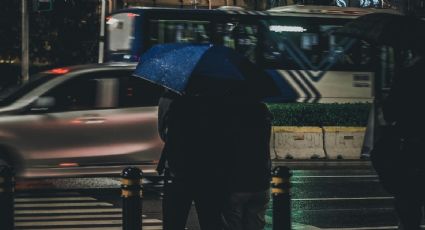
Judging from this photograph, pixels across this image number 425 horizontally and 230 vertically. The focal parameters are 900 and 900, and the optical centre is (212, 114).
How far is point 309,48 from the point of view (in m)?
26.2

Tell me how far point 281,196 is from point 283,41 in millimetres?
18926

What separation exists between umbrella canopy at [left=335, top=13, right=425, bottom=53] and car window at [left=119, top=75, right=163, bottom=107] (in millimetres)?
5416

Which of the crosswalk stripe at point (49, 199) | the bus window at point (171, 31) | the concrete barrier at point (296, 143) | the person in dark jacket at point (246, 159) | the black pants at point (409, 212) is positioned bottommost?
the concrete barrier at point (296, 143)

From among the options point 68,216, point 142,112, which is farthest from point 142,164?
point 68,216

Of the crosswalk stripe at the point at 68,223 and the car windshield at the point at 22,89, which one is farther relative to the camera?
the car windshield at the point at 22,89

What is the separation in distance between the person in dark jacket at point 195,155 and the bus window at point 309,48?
765 inches

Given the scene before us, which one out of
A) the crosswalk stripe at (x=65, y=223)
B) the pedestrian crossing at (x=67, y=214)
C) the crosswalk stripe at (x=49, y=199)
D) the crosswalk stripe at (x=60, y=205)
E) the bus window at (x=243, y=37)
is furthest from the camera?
the bus window at (x=243, y=37)

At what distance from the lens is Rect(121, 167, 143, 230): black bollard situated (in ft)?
23.3

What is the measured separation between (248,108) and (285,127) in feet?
44.8

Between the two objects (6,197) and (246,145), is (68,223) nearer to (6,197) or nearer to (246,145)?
(6,197)

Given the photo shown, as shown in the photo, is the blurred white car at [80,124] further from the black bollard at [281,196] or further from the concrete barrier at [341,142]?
the concrete barrier at [341,142]

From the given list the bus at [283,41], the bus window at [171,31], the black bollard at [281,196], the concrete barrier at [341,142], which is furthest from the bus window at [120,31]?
the black bollard at [281,196]

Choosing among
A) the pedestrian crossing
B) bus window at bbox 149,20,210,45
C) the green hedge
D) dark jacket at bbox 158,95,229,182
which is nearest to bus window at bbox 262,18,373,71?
bus window at bbox 149,20,210,45

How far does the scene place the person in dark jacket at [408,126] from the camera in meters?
6.63
